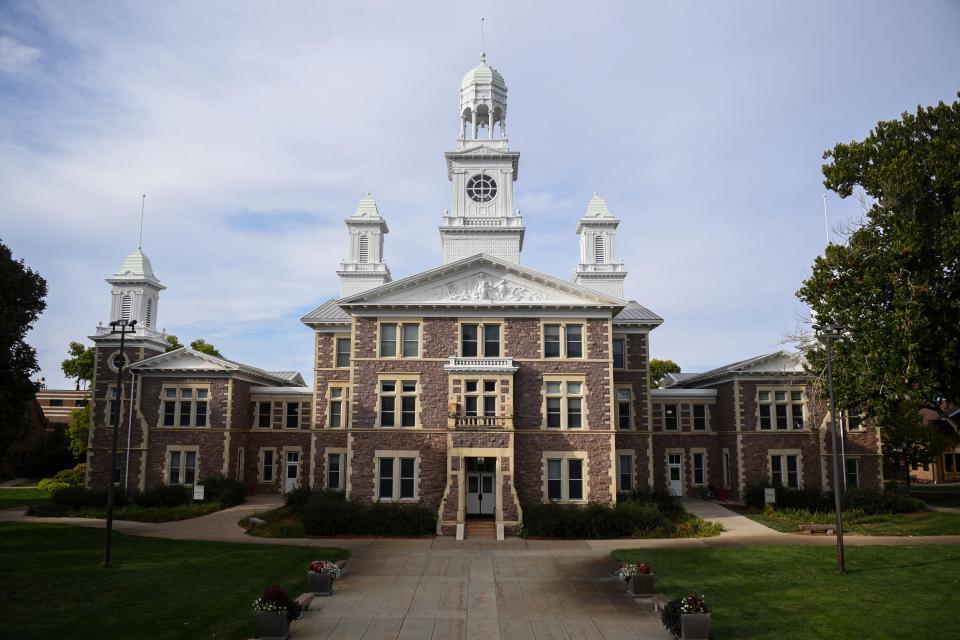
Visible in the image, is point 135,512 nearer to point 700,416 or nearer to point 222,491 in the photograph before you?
point 222,491

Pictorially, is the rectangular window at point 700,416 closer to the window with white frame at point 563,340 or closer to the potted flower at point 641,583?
the window with white frame at point 563,340

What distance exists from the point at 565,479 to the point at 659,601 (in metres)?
17.0

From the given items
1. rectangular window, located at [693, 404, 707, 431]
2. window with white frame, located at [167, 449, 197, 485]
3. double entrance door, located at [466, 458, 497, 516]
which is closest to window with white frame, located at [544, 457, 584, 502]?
double entrance door, located at [466, 458, 497, 516]

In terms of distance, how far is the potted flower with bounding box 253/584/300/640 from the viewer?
15.8 m

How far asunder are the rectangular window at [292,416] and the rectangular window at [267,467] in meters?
2.26

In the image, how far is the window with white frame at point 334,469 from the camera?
1816 inches

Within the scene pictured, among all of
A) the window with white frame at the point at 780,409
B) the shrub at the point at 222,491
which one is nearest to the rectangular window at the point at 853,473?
the window with white frame at the point at 780,409

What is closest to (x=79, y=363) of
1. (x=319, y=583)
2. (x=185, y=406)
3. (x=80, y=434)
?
(x=80, y=434)

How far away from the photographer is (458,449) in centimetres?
3500

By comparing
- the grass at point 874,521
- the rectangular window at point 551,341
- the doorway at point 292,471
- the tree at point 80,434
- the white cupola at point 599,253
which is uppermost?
the white cupola at point 599,253

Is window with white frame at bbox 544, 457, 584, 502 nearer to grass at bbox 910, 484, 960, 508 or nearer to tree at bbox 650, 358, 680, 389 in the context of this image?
grass at bbox 910, 484, 960, 508

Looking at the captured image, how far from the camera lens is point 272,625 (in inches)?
623

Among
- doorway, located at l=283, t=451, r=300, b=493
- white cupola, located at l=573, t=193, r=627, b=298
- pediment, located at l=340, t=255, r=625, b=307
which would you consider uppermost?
white cupola, located at l=573, t=193, r=627, b=298

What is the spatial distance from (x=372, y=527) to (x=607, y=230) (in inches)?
1127
